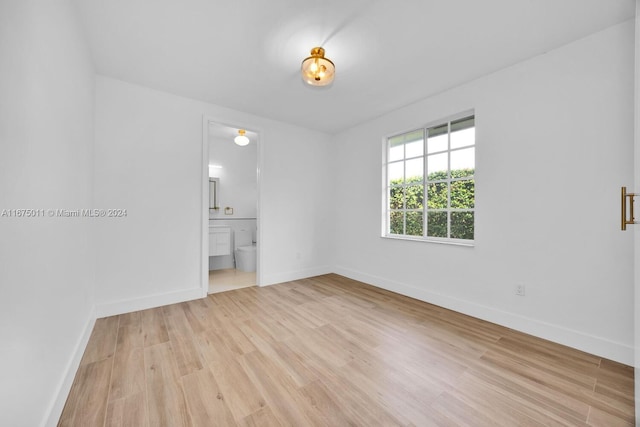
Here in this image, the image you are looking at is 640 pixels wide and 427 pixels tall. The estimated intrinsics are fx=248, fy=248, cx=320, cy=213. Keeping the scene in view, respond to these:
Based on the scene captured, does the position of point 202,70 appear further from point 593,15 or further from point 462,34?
point 593,15

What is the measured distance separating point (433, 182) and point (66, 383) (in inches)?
144

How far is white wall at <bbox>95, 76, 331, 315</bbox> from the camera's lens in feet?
8.67

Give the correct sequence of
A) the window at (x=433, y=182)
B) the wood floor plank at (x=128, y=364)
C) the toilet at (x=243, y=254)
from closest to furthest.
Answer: the wood floor plank at (x=128, y=364) < the window at (x=433, y=182) < the toilet at (x=243, y=254)

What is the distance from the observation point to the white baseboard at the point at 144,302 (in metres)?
2.60

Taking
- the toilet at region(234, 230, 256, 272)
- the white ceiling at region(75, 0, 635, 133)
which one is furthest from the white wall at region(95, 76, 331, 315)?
the toilet at region(234, 230, 256, 272)

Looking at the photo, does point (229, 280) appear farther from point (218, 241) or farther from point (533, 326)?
point (533, 326)

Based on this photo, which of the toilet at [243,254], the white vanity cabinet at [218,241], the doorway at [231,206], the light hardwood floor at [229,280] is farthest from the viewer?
the toilet at [243,254]

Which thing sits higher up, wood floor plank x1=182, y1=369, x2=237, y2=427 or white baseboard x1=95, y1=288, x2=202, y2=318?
white baseboard x1=95, y1=288, x2=202, y2=318

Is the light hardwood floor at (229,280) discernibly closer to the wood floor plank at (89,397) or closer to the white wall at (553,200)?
the wood floor plank at (89,397)

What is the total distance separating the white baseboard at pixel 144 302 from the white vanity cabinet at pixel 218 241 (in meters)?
1.14

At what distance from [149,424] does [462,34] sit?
3.35 m

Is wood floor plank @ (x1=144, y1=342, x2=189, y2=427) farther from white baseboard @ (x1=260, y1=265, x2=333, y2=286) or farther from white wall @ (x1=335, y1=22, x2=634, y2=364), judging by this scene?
white wall @ (x1=335, y1=22, x2=634, y2=364)

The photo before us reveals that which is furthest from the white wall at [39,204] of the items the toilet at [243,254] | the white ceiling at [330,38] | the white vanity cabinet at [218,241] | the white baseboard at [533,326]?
the white baseboard at [533,326]

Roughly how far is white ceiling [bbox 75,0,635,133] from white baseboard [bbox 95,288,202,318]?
2.43m
